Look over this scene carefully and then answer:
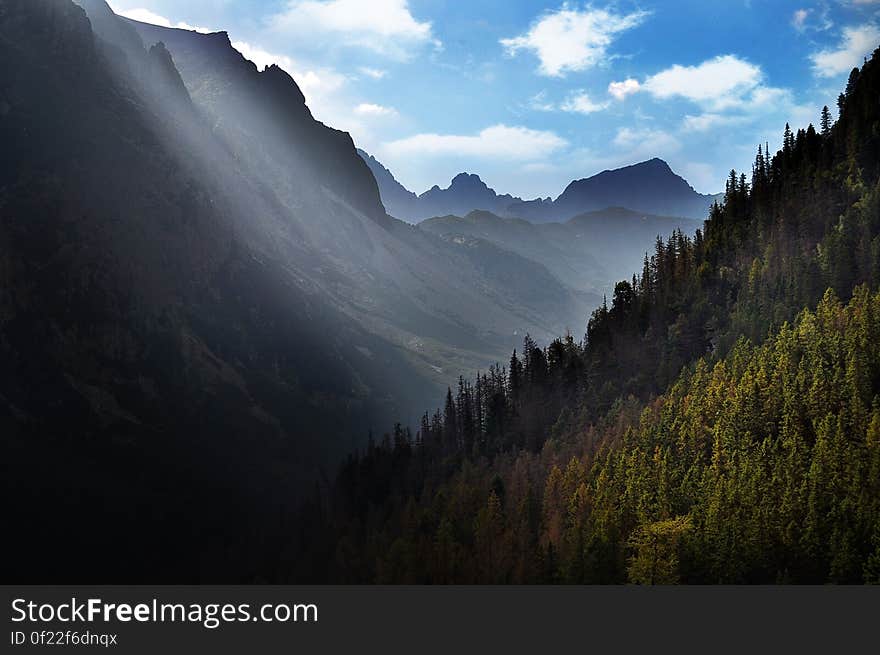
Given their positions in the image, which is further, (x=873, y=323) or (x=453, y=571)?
(x=453, y=571)

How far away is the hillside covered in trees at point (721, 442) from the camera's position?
9631 cm

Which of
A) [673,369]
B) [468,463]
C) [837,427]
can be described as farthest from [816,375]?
[468,463]

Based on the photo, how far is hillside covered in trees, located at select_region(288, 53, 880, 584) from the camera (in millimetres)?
96312

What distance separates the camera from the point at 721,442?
380ft
